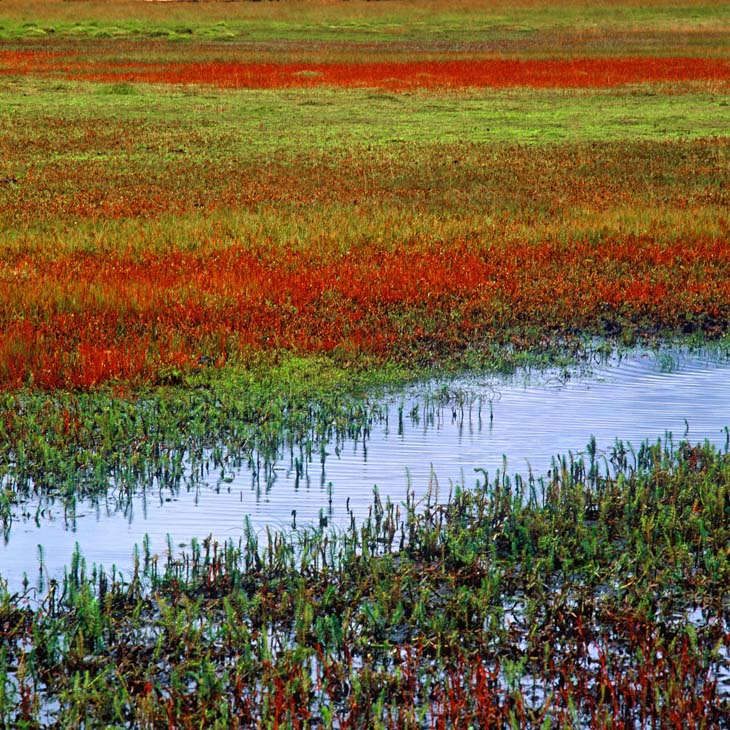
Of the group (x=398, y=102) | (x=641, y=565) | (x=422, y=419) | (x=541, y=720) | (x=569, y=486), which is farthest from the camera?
(x=398, y=102)

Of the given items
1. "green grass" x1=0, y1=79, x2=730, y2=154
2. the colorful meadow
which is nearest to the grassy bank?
the colorful meadow

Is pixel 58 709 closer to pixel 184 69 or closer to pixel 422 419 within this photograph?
pixel 422 419

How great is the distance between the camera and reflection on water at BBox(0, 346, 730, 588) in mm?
5668

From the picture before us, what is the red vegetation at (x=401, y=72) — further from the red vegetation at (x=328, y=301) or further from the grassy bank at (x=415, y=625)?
the grassy bank at (x=415, y=625)

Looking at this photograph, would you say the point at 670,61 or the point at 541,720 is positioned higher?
the point at 670,61

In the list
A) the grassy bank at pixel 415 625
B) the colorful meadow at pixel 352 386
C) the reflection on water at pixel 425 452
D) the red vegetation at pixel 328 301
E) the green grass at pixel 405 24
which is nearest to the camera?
the grassy bank at pixel 415 625

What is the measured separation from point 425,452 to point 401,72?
3739 centimetres

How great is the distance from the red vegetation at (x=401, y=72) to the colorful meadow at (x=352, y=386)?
1252cm

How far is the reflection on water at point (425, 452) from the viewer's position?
18.6 ft

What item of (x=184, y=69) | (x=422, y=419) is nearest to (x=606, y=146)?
(x=422, y=419)

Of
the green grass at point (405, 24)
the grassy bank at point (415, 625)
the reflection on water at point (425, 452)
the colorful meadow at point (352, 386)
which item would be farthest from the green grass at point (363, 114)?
the green grass at point (405, 24)

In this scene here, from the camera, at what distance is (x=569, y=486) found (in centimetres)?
600

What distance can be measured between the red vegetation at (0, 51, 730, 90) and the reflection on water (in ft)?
98.2

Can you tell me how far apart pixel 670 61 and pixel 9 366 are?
44344 millimetres
